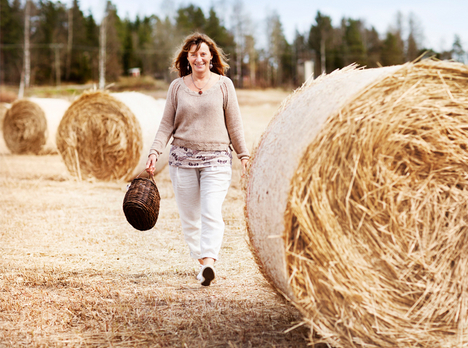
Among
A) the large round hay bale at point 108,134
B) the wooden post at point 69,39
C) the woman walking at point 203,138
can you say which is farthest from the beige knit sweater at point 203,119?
the wooden post at point 69,39

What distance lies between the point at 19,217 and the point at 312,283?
182 inches

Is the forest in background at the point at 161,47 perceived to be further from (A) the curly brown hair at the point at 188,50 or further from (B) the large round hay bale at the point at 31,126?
(A) the curly brown hair at the point at 188,50

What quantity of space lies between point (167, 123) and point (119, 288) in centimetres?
133

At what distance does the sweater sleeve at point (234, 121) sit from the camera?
3.99 m

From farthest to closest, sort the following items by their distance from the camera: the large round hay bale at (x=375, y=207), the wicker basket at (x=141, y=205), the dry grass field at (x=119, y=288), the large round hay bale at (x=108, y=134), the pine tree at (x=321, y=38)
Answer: the pine tree at (x=321, y=38)
the large round hay bale at (x=108, y=134)
the wicker basket at (x=141, y=205)
the dry grass field at (x=119, y=288)
the large round hay bale at (x=375, y=207)

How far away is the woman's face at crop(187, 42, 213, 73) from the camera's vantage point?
3924 millimetres

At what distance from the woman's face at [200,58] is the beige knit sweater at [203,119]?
0.51ft

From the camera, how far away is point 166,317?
3.40 m

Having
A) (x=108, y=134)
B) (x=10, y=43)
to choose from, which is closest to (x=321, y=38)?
(x=10, y=43)

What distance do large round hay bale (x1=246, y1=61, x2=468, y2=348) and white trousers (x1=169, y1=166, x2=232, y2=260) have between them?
85 cm

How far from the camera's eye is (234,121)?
13.2 ft

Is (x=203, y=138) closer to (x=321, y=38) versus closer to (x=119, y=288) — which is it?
(x=119, y=288)

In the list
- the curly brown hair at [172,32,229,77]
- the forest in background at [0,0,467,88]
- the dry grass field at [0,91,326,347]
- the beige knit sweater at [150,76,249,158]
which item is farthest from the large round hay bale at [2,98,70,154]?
the forest in background at [0,0,467,88]

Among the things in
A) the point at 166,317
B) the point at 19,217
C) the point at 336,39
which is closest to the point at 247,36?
the point at 336,39
